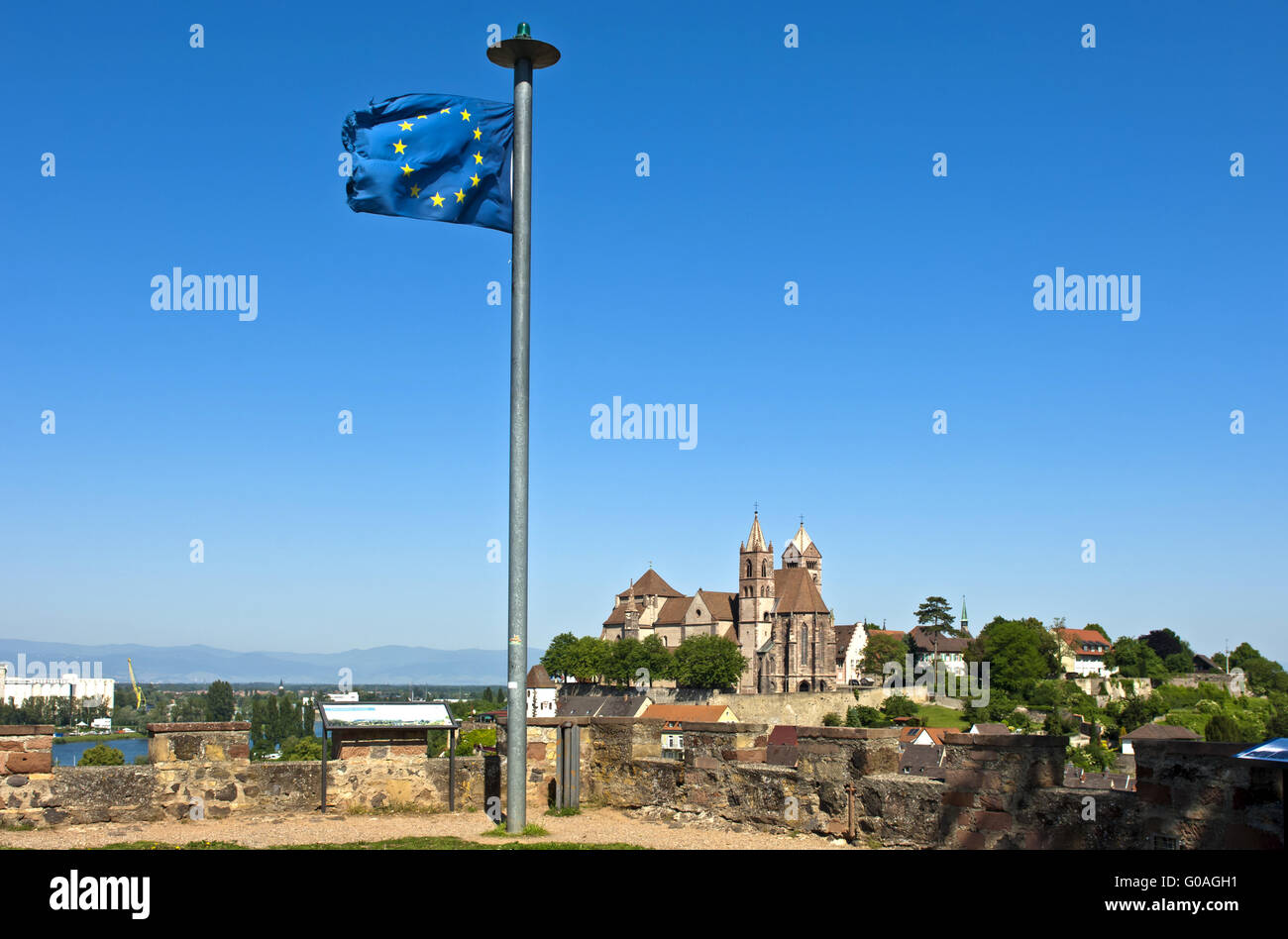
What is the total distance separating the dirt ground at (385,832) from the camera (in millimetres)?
10891

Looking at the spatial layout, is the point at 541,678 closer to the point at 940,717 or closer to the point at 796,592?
the point at 796,592

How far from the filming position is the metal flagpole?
11.6 meters

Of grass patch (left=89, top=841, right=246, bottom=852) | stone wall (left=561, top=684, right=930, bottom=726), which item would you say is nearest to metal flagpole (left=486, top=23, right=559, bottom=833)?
grass patch (left=89, top=841, right=246, bottom=852)

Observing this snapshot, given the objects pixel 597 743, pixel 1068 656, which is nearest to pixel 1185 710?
pixel 1068 656

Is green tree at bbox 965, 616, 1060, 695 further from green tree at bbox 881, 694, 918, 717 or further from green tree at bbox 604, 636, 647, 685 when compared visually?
green tree at bbox 604, 636, 647, 685

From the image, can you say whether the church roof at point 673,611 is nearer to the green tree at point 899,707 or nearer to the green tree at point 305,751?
the green tree at point 899,707

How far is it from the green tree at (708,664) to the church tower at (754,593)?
41.0ft

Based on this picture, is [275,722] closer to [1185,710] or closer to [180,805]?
[180,805]

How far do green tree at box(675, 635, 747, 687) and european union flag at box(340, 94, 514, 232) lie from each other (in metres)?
141

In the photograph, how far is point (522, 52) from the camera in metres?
12.4

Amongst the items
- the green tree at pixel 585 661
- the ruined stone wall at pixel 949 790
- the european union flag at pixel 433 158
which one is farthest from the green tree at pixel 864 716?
the european union flag at pixel 433 158

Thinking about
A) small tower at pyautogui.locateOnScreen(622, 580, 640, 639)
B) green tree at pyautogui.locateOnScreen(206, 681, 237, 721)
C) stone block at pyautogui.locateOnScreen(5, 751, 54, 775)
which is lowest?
green tree at pyautogui.locateOnScreen(206, 681, 237, 721)
